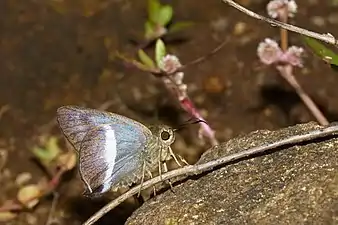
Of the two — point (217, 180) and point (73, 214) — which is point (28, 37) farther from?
point (217, 180)

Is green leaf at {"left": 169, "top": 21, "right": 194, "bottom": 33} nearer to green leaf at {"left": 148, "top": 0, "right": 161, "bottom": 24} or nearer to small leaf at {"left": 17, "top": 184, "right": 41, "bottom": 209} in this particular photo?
green leaf at {"left": 148, "top": 0, "right": 161, "bottom": 24}

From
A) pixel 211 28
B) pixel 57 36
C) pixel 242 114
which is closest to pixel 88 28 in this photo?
pixel 57 36

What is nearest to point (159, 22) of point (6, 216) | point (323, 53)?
point (6, 216)

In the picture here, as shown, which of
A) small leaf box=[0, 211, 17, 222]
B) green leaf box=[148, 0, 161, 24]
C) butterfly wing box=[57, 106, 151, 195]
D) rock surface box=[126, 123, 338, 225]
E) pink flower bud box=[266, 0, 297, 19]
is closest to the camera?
rock surface box=[126, 123, 338, 225]

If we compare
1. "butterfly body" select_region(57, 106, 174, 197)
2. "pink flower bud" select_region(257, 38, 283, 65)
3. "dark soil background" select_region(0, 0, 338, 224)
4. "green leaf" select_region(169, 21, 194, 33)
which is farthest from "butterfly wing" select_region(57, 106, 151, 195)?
"green leaf" select_region(169, 21, 194, 33)

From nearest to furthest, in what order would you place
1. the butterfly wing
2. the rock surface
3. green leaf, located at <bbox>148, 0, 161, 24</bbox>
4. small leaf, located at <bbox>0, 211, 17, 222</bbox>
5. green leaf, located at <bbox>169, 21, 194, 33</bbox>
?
the rock surface < the butterfly wing < green leaf, located at <bbox>148, 0, 161, 24</bbox> < small leaf, located at <bbox>0, 211, 17, 222</bbox> < green leaf, located at <bbox>169, 21, 194, 33</bbox>

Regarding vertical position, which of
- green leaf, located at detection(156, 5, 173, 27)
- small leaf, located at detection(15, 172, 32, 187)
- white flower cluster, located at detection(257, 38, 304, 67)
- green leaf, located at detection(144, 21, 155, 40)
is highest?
green leaf, located at detection(156, 5, 173, 27)

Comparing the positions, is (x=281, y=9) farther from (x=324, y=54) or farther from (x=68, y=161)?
(x=68, y=161)
